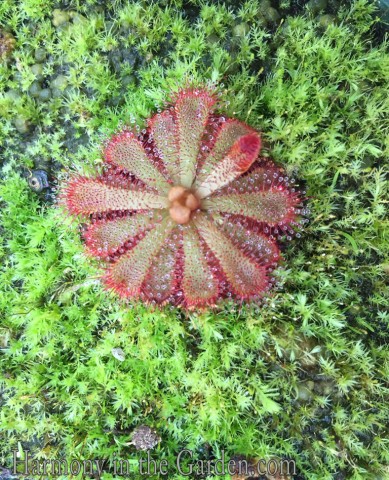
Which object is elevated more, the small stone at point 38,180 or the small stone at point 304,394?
the small stone at point 38,180

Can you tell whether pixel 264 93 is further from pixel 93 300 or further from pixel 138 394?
pixel 138 394

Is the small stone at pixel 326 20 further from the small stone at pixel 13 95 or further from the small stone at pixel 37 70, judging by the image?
the small stone at pixel 13 95

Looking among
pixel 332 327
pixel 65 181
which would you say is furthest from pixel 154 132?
pixel 332 327

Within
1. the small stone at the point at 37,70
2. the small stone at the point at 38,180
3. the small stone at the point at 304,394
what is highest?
the small stone at the point at 37,70

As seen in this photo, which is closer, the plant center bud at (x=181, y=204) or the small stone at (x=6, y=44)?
the plant center bud at (x=181, y=204)

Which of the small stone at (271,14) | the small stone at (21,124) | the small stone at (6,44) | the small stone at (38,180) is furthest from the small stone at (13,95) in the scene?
the small stone at (271,14)

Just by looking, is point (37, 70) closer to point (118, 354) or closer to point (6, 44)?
point (6, 44)
